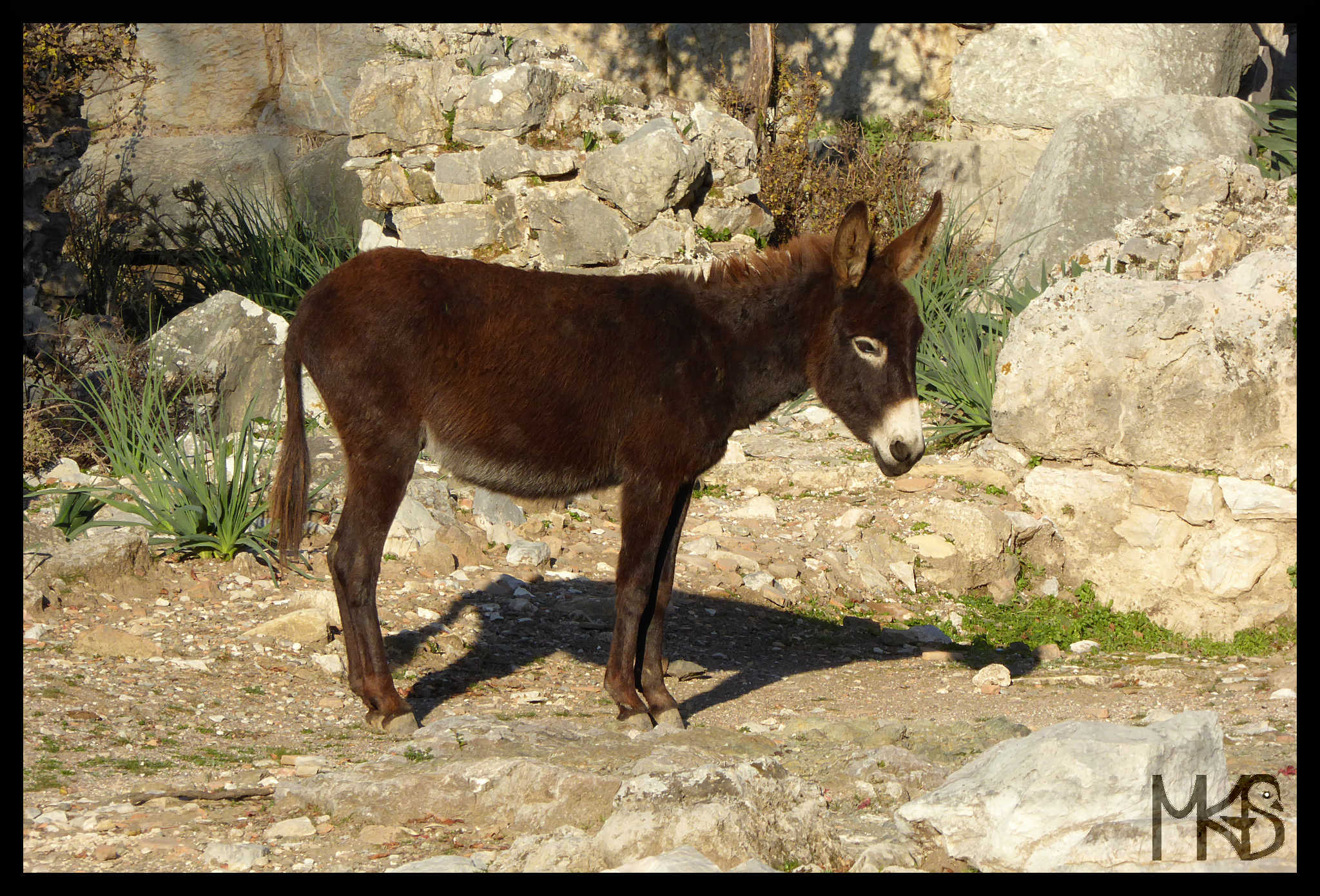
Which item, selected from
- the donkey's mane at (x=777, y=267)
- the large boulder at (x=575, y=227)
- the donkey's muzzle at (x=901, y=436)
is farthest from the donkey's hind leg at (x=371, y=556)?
the large boulder at (x=575, y=227)

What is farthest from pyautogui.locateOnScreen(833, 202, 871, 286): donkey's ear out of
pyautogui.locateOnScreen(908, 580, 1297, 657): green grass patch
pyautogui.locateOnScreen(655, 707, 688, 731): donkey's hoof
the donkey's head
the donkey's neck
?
pyautogui.locateOnScreen(908, 580, 1297, 657): green grass patch

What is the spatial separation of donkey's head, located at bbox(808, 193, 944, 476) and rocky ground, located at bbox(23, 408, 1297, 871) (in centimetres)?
115

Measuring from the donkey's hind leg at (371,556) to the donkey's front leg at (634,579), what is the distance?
821 mm

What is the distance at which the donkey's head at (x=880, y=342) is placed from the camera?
452 centimetres

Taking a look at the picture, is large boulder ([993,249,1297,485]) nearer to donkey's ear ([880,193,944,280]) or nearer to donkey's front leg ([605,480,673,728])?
donkey's ear ([880,193,944,280])

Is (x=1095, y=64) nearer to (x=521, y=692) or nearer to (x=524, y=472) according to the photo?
(x=524, y=472)

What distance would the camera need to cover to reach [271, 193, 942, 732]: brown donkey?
4.32 metres

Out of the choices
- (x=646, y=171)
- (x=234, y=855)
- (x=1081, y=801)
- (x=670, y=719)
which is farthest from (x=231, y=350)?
(x=1081, y=801)

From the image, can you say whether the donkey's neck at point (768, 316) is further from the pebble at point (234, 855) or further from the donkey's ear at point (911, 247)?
the pebble at point (234, 855)

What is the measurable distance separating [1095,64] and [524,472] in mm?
10146

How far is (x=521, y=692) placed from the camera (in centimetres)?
493

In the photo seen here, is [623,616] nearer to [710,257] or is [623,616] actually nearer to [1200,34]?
[710,257]

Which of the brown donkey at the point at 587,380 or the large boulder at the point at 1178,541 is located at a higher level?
the brown donkey at the point at 587,380

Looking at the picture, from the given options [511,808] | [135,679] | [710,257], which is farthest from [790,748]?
[710,257]
